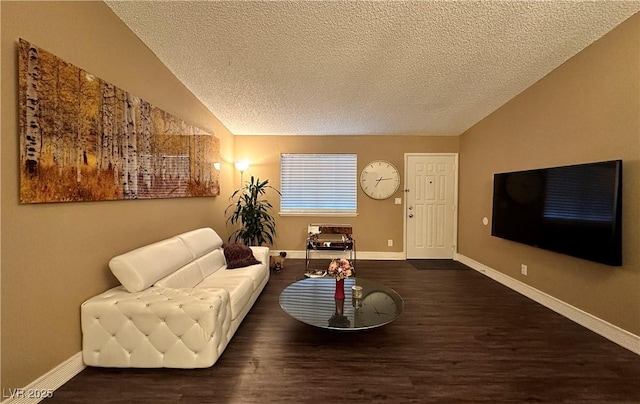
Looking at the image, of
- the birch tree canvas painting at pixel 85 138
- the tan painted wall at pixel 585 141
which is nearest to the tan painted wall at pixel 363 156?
the tan painted wall at pixel 585 141

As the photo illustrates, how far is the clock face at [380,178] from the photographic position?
15.7 ft

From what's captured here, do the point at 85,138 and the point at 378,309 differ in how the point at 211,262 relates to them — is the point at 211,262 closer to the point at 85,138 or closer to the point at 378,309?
the point at 85,138

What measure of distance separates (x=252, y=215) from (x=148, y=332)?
262cm

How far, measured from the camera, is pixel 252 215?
13.8 feet

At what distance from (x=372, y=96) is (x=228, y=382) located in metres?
3.25

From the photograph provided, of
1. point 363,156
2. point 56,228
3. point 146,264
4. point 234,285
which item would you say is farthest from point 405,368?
point 363,156

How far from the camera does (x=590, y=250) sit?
2195 millimetres

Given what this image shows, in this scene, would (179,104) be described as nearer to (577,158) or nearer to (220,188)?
(220,188)

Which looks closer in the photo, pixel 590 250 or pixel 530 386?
pixel 530 386

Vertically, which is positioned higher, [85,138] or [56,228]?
[85,138]

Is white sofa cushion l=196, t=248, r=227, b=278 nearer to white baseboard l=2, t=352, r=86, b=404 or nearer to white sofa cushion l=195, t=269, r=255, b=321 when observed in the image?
white sofa cushion l=195, t=269, r=255, b=321

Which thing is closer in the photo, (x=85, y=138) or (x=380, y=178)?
(x=85, y=138)

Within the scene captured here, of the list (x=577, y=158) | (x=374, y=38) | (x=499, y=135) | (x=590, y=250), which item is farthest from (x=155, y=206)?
(x=499, y=135)

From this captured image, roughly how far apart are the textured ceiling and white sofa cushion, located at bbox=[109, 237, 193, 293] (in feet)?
6.18
